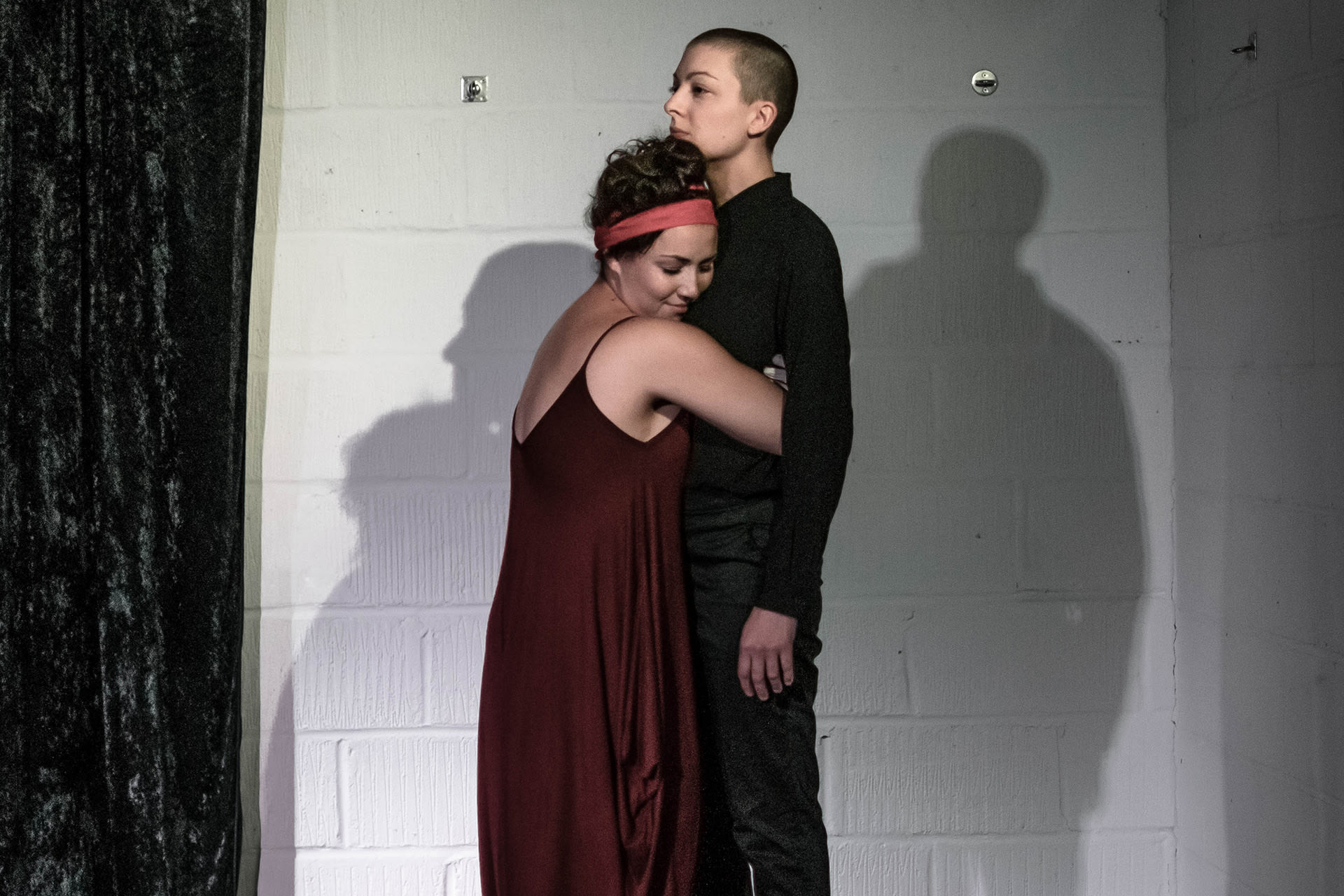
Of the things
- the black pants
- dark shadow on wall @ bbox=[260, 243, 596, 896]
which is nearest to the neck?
the black pants

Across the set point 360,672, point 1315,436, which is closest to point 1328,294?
point 1315,436

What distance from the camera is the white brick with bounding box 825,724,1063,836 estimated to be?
6.65 feet

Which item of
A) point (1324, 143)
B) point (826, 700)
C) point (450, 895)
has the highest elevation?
point (1324, 143)

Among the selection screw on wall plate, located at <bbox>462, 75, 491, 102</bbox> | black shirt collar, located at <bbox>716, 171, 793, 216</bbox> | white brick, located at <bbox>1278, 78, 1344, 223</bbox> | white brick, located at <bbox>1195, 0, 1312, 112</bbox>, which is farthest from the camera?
screw on wall plate, located at <bbox>462, 75, 491, 102</bbox>

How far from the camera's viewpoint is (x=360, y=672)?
2031 millimetres

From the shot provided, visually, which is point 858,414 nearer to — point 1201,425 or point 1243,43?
point 1201,425

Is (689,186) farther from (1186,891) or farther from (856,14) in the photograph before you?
(1186,891)

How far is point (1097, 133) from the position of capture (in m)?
1.97

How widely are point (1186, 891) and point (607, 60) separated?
70.6 inches

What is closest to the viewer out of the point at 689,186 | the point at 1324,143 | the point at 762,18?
the point at 689,186

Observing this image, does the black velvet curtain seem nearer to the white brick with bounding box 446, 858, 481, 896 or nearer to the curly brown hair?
the white brick with bounding box 446, 858, 481, 896

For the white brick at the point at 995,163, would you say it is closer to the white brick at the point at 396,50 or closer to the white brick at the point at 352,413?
the white brick at the point at 396,50

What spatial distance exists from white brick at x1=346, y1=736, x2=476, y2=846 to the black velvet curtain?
308 millimetres

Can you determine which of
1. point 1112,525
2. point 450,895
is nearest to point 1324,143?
point 1112,525
